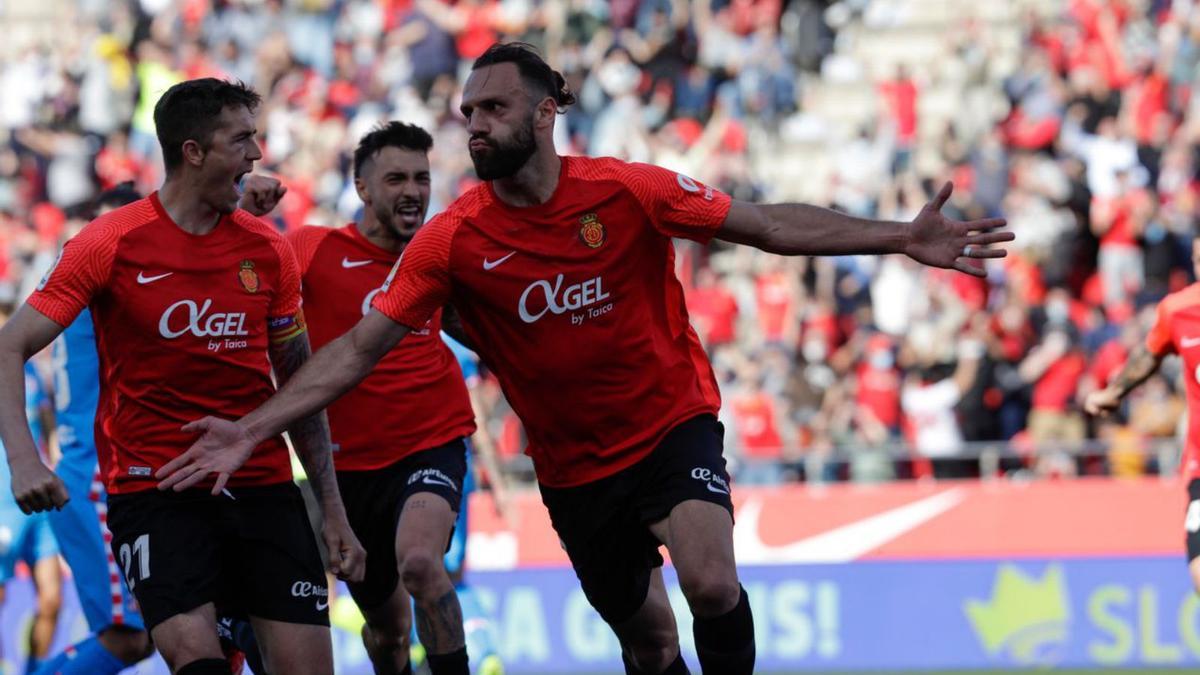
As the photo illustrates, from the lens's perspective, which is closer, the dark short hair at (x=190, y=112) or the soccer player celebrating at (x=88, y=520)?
the dark short hair at (x=190, y=112)

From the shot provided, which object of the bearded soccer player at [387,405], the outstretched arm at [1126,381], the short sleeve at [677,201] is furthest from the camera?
the outstretched arm at [1126,381]

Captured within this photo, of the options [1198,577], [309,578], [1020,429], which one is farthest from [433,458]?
[1020,429]

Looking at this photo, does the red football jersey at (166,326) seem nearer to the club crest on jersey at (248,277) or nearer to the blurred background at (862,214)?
the club crest on jersey at (248,277)

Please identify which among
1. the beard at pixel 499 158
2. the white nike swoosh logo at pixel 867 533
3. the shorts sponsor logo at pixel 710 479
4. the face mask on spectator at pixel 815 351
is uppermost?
the beard at pixel 499 158

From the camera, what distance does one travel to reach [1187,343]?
10.4 meters

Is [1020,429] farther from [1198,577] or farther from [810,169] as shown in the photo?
[1198,577]

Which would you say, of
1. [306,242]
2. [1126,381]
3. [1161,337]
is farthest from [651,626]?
[1161,337]

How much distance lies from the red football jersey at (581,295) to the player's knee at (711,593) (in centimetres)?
59

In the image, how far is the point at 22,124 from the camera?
23.9 m

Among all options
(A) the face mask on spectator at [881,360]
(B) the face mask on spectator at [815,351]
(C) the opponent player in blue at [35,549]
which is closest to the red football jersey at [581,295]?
(C) the opponent player in blue at [35,549]

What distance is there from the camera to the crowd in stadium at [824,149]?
17.5 meters

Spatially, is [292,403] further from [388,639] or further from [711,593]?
[388,639]

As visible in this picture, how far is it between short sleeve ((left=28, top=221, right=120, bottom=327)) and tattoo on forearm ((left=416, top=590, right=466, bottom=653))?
7.52ft

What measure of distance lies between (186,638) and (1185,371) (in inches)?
236
